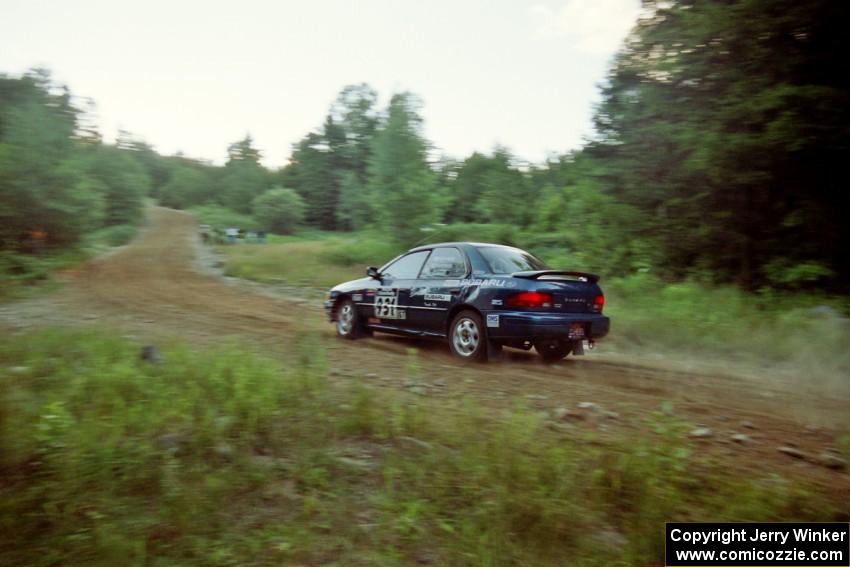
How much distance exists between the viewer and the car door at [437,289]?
→ 289 inches

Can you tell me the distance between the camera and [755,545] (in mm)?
2703

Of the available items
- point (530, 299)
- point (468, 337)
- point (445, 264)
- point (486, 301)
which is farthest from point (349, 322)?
point (530, 299)

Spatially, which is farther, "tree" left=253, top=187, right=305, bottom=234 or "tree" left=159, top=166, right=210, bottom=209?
"tree" left=159, top=166, right=210, bottom=209

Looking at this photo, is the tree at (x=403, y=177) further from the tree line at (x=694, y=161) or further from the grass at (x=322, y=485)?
the grass at (x=322, y=485)

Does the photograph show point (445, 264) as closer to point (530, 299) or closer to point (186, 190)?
point (530, 299)

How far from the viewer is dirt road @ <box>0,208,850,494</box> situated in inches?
171

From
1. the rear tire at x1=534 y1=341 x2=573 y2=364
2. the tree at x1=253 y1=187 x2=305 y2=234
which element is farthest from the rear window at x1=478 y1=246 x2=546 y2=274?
the tree at x1=253 y1=187 x2=305 y2=234

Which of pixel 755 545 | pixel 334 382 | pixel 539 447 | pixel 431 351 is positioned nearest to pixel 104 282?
pixel 431 351

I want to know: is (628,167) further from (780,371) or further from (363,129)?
(363,129)

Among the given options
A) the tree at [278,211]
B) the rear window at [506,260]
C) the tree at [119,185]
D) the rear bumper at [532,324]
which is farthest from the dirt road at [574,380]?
the tree at [278,211]

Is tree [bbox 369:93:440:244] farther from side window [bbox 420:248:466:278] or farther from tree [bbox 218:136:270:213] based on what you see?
tree [bbox 218:136:270:213]

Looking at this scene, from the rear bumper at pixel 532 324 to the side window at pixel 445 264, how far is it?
34.9 inches

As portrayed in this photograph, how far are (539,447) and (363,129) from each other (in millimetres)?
69243

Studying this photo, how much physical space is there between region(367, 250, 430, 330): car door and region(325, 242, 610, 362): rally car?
1cm
